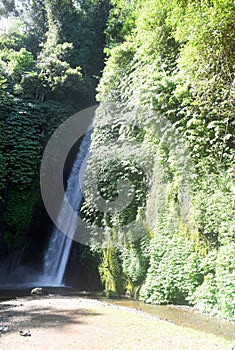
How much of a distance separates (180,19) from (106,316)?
7.05 metres

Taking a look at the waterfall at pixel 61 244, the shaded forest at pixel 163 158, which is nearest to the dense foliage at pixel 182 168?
the shaded forest at pixel 163 158

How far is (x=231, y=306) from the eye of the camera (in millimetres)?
5980

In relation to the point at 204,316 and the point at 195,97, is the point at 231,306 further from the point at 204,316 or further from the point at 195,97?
the point at 195,97

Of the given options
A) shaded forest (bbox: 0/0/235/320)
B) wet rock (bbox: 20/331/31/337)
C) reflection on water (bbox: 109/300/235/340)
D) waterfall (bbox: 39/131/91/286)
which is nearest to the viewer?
wet rock (bbox: 20/331/31/337)

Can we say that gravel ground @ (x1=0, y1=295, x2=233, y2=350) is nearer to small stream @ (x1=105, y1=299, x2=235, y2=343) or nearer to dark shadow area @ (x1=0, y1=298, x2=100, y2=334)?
dark shadow area @ (x1=0, y1=298, x2=100, y2=334)

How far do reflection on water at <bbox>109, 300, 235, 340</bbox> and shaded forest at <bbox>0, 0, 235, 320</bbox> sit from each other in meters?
0.25

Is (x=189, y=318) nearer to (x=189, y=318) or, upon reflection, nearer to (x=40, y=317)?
(x=189, y=318)

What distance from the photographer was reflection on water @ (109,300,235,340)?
17.7ft

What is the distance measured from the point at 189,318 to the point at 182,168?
326cm

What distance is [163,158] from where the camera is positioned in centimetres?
873

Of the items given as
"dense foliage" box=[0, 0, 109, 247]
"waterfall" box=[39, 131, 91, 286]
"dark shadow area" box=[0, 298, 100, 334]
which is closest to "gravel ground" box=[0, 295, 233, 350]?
"dark shadow area" box=[0, 298, 100, 334]

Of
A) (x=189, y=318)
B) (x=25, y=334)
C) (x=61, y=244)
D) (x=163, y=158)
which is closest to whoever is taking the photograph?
(x=25, y=334)

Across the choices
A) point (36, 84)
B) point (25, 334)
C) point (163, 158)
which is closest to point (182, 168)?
point (163, 158)

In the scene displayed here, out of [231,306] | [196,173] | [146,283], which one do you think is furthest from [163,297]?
[196,173]
